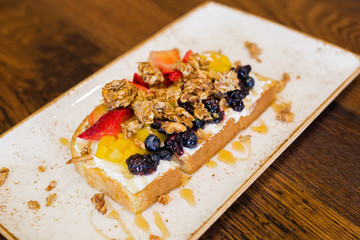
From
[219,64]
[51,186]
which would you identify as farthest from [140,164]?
[219,64]

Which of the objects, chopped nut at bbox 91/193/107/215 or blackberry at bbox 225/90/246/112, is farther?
blackberry at bbox 225/90/246/112

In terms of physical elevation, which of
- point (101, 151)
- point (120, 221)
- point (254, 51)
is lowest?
point (120, 221)

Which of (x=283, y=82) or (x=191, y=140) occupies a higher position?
(x=191, y=140)

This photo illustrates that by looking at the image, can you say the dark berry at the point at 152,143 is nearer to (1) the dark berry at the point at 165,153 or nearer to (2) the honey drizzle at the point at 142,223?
(1) the dark berry at the point at 165,153

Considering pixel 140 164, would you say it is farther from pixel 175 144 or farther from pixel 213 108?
pixel 213 108

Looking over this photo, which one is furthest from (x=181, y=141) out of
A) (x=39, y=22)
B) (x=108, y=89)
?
(x=39, y=22)

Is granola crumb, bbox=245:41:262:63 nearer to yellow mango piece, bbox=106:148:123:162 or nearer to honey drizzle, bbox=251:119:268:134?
honey drizzle, bbox=251:119:268:134

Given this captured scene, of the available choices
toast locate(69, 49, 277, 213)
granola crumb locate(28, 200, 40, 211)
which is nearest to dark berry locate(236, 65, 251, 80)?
toast locate(69, 49, 277, 213)

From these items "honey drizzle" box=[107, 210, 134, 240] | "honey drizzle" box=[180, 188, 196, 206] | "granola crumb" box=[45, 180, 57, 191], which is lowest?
"honey drizzle" box=[107, 210, 134, 240]
